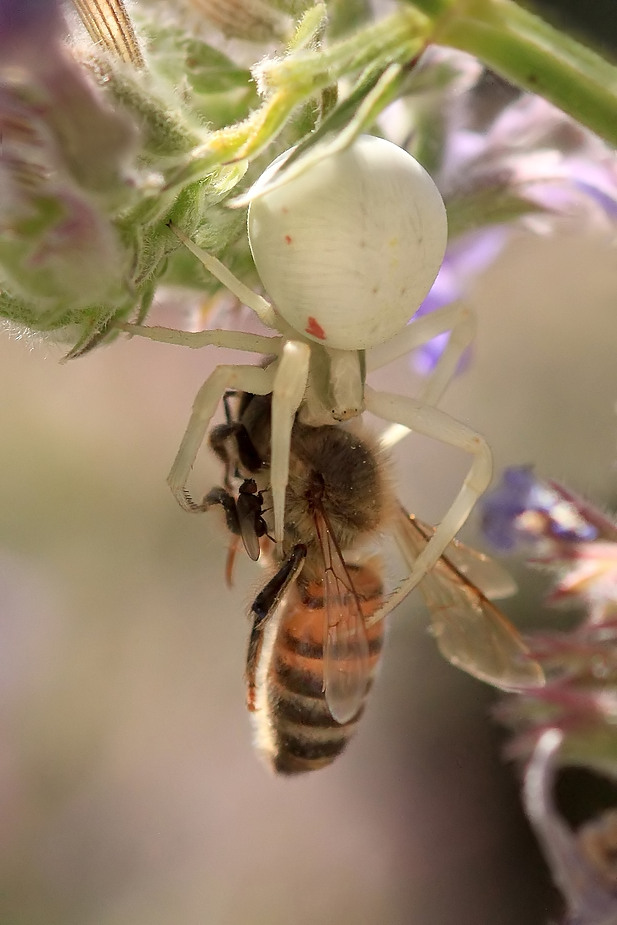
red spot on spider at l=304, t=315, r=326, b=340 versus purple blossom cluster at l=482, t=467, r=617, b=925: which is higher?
red spot on spider at l=304, t=315, r=326, b=340

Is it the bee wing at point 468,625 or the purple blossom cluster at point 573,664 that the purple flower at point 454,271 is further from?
the bee wing at point 468,625

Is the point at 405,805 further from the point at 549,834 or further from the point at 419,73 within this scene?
the point at 419,73

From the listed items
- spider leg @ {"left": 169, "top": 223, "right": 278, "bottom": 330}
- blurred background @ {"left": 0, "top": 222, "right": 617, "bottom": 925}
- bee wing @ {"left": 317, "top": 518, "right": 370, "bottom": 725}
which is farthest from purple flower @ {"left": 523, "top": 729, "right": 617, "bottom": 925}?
blurred background @ {"left": 0, "top": 222, "right": 617, "bottom": 925}

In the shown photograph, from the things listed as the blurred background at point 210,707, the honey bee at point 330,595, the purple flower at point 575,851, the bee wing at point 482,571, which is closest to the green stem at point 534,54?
the honey bee at point 330,595

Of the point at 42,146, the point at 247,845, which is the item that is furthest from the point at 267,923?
the point at 42,146

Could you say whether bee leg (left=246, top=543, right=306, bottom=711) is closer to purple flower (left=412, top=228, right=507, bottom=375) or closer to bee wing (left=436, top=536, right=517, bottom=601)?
bee wing (left=436, top=536, right=517, bottom=601)

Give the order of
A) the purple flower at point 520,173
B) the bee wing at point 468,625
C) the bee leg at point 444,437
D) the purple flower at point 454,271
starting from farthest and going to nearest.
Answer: the purple flower at point 454,271 < the purple flower at point 520,173 < the bee wing at point 468,625 < the bee leg at point 444,437

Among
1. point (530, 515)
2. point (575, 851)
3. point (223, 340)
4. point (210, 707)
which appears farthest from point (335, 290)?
point (210, 707)

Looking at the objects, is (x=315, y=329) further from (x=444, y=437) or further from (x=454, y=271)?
(x=454, y=271)
